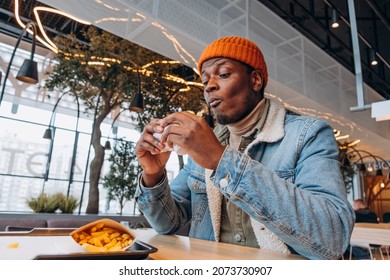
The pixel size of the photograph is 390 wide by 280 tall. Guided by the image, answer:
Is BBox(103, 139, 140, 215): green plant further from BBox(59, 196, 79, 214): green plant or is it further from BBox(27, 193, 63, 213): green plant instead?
BBox(27, 193, 63, 213): green plant

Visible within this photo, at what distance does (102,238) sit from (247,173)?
Result: 34 centimetres

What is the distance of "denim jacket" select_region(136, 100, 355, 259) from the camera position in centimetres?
60

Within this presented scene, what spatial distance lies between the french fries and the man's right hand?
26 centimetres

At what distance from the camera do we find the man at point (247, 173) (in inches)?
24.1

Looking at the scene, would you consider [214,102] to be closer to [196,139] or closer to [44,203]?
[196,139]

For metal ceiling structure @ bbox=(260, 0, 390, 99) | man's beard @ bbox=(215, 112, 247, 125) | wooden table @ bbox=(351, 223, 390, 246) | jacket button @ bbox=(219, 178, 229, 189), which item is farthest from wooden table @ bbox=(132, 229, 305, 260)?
metal ceiling structure @ bbox=(260, 0, 390, 99)

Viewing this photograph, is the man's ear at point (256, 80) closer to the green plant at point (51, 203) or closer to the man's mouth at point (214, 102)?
the man's mouth at point (214, 102)

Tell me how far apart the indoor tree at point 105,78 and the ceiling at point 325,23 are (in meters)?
1.33

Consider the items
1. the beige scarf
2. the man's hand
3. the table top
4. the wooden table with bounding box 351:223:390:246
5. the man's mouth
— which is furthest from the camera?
the wooden table with bounding box 351:223:390:246

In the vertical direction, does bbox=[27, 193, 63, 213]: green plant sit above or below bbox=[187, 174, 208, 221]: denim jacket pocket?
below

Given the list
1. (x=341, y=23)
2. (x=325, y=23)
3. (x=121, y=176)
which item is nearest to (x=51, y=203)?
(x=121, y=176)
